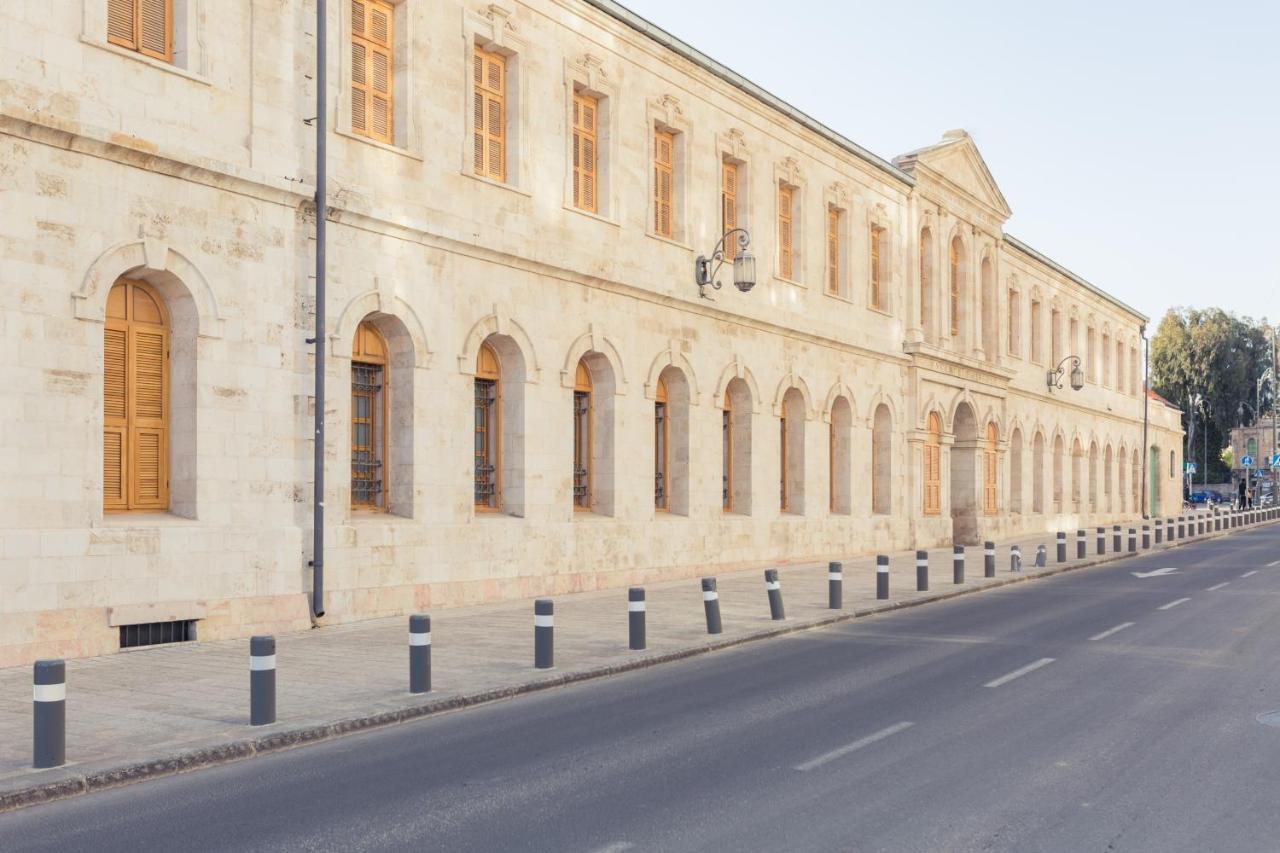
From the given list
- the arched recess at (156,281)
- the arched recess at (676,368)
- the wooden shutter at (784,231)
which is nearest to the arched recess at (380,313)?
the arched recess at (156,281)

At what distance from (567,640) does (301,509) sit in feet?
13.1

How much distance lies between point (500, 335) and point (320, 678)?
8.99 m

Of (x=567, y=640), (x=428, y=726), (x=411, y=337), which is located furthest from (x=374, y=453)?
(x=428, y=726)

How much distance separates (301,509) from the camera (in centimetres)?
1602

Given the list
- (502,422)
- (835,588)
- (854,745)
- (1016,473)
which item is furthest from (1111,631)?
(1016,473)

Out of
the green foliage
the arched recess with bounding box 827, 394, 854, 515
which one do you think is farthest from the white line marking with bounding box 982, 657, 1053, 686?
the green foliage

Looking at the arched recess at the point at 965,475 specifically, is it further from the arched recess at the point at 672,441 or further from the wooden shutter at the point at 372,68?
the wooden shutter at the point at 372,68

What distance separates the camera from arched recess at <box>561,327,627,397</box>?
2128 centimetres

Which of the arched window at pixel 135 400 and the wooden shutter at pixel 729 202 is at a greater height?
the wooden shutter at pixel 729 202

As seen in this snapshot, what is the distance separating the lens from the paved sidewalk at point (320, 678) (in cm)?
856

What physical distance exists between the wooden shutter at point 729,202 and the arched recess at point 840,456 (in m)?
6.49

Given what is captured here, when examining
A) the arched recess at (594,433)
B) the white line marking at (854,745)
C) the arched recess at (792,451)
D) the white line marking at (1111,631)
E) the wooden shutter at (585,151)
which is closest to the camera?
the white line marking at (854,745)

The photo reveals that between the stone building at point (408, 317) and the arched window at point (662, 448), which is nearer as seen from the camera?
the stone building at point (408, 317)

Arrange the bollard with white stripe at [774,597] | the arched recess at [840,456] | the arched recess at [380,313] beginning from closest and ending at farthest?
the arched recess at [380,313]
the bollard with white stripe at [774,597]
the arched recess at [840,456]
